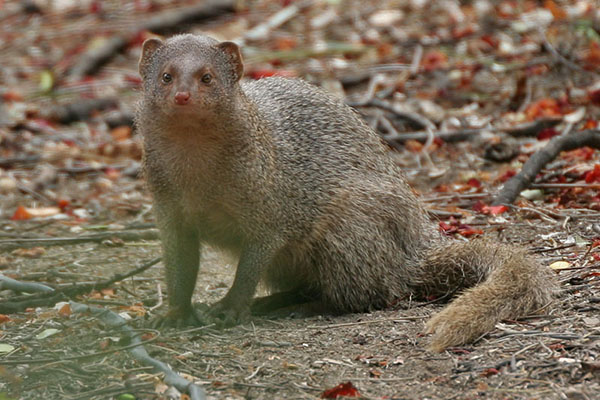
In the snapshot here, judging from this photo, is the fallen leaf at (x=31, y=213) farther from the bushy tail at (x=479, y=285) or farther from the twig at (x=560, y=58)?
the twig at (x=560, y=58)

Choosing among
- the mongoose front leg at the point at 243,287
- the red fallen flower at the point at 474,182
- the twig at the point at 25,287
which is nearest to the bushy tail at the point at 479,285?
the mongoose front leg at the point at 243,287

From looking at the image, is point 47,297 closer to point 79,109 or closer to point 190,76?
point 190,76

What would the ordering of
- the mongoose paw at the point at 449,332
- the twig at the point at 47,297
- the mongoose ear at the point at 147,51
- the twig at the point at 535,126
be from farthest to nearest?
the twig at the point at 535,126
the twig at the point at 47,297
the mongoose ear at the point at 147,51
the mongoose paw at the point at 449,332

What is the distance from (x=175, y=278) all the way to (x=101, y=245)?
5.57 ft

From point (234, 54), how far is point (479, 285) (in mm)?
1754

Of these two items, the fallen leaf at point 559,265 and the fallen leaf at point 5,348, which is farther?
the fallen leaf at point 559,265

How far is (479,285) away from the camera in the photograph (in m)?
4.37

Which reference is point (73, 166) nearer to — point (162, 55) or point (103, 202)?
point (103, 202)

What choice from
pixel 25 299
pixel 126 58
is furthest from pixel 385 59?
pixel 25 299

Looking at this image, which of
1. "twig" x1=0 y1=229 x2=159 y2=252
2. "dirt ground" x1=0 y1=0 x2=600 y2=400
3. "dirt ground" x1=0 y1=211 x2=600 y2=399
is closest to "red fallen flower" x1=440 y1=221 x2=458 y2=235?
"dirt ground" x1=0 y1=0 x2=600 y2=400

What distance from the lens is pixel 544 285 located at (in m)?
4.30

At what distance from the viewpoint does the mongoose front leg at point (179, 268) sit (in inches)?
→ 183

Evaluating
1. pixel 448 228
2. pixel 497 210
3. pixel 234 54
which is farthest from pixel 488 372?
pixel 497 210

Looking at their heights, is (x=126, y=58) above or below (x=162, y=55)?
below
